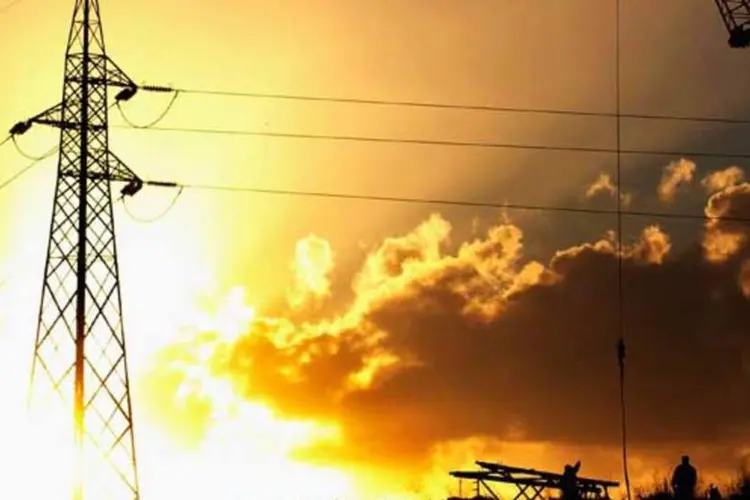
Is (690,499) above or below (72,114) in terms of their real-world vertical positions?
below

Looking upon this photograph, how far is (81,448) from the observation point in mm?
67500

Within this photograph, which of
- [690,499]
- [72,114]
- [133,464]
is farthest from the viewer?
[72,114]

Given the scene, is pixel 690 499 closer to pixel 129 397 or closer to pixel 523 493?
pixel 523 493

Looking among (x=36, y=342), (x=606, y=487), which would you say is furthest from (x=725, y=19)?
(x=36, y=342)

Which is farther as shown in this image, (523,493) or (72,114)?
(72,114)

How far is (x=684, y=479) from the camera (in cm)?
6412

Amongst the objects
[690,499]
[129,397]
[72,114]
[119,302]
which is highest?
[72,114]

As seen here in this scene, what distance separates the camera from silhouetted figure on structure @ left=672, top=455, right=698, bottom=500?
64.0 meters

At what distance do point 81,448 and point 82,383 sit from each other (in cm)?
289

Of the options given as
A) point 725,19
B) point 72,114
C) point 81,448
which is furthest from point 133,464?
point 725,19

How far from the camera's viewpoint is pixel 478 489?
70.1 meters

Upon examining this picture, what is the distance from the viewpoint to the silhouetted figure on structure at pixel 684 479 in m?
Answer: 64.0

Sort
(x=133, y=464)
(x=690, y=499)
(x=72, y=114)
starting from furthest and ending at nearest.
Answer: (x=72, y=114)
(x=133, y=464)
(x=690, y=499)

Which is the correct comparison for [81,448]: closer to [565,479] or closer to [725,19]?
[565,479]
